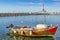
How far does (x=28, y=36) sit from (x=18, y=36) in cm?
91

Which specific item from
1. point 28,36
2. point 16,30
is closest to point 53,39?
point 28,36

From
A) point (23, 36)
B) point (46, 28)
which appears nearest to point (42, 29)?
point (46, 28)

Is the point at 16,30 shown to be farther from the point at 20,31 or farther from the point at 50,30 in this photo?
the point at 50,30

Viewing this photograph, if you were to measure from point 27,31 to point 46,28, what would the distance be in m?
1.67

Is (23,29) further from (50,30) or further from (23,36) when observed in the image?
(50,30)

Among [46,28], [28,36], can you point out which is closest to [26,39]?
[28,36]

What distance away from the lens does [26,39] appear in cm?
2053

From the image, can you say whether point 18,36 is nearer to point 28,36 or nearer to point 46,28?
point 28,36

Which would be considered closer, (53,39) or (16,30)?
(53,39)

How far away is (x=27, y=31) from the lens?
2130cm

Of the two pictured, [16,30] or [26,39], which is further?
[16,30]

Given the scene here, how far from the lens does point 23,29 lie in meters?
21.7

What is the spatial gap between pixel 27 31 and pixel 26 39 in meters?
1.00

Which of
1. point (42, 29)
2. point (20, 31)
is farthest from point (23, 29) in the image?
point (42, 29)
